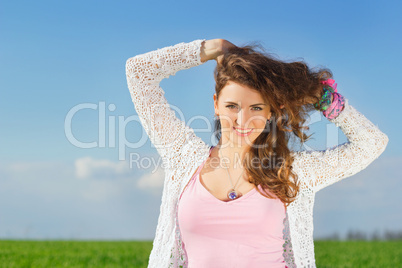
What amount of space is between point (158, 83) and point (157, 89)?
47 mm

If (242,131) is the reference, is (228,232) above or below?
below

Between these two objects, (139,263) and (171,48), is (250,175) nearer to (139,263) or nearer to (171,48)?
(171,48)

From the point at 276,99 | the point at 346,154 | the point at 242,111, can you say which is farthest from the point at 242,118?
the point at 346,154

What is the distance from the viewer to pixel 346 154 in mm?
2865

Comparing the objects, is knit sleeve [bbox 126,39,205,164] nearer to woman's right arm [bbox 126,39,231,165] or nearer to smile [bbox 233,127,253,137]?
woman's right arm [bbox 126,39,231,165]

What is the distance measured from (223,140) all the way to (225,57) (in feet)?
1.94

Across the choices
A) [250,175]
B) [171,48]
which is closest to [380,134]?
[250,175]

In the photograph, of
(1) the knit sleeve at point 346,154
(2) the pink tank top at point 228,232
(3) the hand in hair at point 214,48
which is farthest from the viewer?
(1) the knit sleeve at point 346,154

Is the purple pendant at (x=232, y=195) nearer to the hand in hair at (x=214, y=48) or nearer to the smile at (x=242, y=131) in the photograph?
the smile at (x=242, y=131)

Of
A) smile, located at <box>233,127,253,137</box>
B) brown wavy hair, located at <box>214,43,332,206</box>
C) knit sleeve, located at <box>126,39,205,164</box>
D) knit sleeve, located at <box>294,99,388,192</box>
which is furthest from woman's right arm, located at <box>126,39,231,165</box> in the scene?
knit sleeve, located at <box>294,99,388,192</box>

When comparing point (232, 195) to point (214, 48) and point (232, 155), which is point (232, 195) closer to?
point (232, 155)

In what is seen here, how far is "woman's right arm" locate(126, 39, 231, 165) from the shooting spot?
2.70 metres

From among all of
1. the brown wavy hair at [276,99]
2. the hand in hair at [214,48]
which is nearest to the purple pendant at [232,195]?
the brown wavy hair at [276,99]

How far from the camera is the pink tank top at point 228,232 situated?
2.45m
